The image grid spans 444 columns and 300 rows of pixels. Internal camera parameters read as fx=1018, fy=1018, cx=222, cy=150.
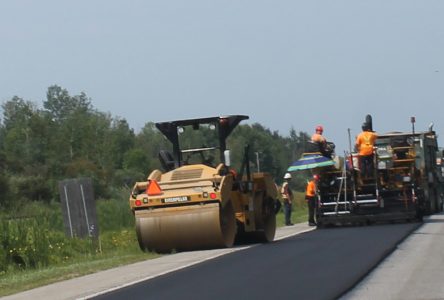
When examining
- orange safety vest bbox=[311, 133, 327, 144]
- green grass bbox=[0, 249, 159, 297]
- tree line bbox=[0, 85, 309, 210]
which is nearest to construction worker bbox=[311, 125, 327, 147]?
orange safety vest bbox=[311, 133, 327, 144]

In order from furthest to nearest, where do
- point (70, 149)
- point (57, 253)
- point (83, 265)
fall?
point (70, 149)
point (57, 253)
point (83, 265)

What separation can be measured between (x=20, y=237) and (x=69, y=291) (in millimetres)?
8507

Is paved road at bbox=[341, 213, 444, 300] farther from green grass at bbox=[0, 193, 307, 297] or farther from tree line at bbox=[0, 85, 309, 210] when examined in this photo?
tree line at bbox=[0, 85, 309, 210]

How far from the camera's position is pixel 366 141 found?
27.9 meters

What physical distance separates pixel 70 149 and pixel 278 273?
320ft

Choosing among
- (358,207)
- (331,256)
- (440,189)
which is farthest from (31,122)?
(331,256)

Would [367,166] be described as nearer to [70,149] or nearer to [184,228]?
[184,228]

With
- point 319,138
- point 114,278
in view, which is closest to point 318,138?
point 319,138

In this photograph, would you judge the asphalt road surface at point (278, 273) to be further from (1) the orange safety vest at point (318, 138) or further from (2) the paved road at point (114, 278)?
(1) the orange safety vest at point (318, 138)

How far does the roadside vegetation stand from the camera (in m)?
22.3

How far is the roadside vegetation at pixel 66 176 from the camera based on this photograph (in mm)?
22312

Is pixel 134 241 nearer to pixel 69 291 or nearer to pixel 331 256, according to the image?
pixel 331 256

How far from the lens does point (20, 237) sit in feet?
75.7

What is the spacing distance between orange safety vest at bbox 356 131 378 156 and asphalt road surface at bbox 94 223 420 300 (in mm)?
6517
